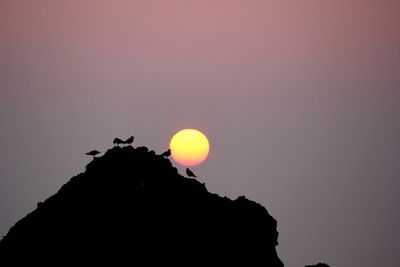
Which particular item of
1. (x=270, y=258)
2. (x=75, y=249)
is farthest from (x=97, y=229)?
(x=270, y=258)

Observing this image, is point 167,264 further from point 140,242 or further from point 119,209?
point 119,209

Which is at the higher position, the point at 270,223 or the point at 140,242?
the point at 270,223

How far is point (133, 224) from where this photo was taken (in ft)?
126

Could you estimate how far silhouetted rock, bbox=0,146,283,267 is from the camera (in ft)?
121

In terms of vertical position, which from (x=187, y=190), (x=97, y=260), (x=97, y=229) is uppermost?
(x=187, y=190)

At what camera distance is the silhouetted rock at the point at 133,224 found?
36844 millimetres

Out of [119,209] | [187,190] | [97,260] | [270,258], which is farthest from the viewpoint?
[270,258]

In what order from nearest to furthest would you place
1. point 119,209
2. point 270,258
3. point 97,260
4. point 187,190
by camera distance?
point 97,260 < point 119,209 < point 187,190 < point 270,258

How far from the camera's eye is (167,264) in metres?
37.2

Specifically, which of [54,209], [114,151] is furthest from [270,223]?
[54,209]

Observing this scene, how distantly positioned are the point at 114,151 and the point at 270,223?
16.9 m

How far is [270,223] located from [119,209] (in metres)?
15.8

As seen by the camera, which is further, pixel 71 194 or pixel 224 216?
pixel 224 216

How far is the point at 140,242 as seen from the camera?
37562 mm
